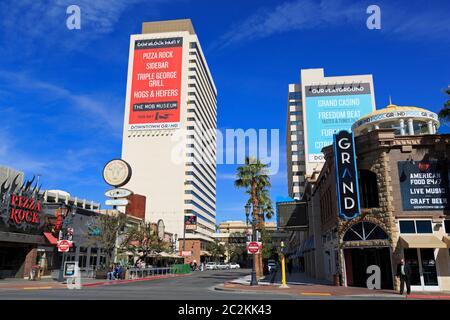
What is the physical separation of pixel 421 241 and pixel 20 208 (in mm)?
31532

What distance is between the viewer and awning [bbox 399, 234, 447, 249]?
22.3 meters

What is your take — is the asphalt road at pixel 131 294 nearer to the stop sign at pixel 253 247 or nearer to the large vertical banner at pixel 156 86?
the stop sign at pixel 253 247

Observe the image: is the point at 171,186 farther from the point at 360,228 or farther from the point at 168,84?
the point at 360,228

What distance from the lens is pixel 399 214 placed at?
23938 millimetres

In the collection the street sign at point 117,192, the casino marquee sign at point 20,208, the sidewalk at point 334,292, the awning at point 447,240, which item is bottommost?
the sidewalk at point 334,292

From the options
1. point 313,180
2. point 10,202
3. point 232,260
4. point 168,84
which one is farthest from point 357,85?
point 10,202

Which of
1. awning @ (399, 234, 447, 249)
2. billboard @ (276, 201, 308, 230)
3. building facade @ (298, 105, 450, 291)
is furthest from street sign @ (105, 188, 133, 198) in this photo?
awning @ (399, 234, 447, 249)

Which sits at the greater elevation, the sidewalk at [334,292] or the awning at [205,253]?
the awning at [205,253]

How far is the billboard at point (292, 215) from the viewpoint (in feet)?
139

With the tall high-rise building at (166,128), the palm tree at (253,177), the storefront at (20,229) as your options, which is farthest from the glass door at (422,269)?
the tall high-rise building at (166,128)

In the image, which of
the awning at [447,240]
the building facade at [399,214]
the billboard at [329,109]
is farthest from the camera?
the billboard at [329,109]

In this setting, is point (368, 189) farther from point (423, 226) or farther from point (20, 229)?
point (20, 229)

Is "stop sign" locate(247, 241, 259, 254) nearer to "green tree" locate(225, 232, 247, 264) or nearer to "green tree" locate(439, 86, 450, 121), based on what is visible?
"green tree" locate(439, 86, 450, 121)

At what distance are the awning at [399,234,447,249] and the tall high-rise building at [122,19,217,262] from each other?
90251 millimetres
